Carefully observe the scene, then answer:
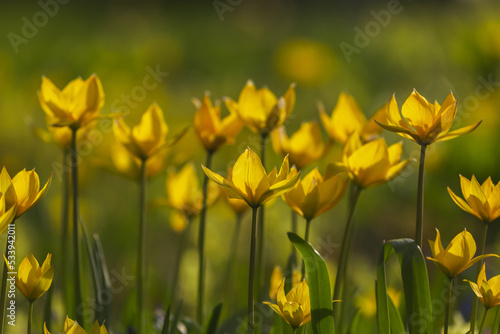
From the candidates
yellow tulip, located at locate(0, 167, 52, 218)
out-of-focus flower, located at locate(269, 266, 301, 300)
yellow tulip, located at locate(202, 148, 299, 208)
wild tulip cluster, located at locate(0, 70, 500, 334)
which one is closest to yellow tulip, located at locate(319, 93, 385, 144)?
wild tulip cluster, located at locate(0, 70, 500, 334)

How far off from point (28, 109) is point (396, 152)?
2628mm

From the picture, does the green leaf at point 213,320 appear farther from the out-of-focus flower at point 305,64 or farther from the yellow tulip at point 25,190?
the out-of-focus flower at point 305,64

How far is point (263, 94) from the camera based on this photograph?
109 cm

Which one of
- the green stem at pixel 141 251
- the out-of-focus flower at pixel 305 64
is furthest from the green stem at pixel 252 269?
the out-of-focus flower at pixel 305 64

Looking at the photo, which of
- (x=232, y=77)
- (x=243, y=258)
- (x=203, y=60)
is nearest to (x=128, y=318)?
(x=243, y=258)

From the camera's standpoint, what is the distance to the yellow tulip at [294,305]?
80cm

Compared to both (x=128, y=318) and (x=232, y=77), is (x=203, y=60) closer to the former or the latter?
(x=232, y=77)

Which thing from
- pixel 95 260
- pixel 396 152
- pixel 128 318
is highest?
pixel 396 152

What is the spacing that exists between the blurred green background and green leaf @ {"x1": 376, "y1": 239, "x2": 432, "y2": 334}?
395 millimetres

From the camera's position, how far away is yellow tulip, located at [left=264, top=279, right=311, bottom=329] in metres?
0.80

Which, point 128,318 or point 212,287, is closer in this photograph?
point 128,318

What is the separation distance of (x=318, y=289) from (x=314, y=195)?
14 centimetres

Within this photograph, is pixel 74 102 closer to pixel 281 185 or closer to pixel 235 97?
pixel 281 185

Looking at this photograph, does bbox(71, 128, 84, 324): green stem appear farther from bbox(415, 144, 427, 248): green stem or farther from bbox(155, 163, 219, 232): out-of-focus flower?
bbox(415, 144, 427, 248): green stem
